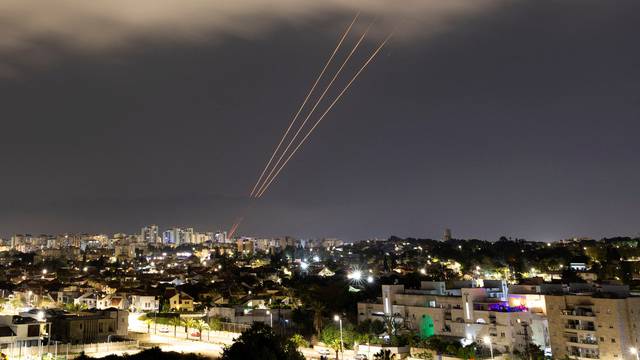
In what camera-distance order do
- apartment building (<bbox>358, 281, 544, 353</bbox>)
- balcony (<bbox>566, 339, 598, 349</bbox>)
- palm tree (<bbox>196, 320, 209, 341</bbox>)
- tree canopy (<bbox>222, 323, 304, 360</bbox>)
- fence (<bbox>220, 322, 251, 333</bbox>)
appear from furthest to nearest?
1. fence (<bbox>220, 322, 251, 333</bbox>)
2. palm tree (<bbox>196, 320, 209, 341</bbox>)
3. apartment building (<bbox>358, 281, 544, 353</bbox>)
4. balcony (<bbox>566, 339, 598, 349</bbox>)
5. tree canopy (<bbox>222, 323, 304, 360</bbox>)

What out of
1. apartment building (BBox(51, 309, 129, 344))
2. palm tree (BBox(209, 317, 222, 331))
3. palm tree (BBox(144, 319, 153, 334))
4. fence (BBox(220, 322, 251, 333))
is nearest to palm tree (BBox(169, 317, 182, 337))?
palm tree (BBox(144, 319, 153, 334))

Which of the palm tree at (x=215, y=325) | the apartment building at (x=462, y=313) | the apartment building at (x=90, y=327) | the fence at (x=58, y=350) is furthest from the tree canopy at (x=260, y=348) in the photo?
the palm tree at (x=215, y=325)

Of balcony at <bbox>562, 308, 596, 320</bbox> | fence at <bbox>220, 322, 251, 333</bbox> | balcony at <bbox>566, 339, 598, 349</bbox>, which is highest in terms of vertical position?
balcony at <bbox>562, 308, 596, 320</bbox>

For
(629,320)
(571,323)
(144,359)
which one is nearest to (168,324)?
(144,359)

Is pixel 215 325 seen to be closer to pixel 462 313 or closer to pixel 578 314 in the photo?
pixel 462 313

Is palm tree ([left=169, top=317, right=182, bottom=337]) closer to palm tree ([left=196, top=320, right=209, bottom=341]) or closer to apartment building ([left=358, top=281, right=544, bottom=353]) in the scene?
palm tree ([left=196, top=320, right=209, bottom=341])

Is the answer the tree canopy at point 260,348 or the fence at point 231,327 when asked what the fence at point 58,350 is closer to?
the tree canopy at point 260,348
